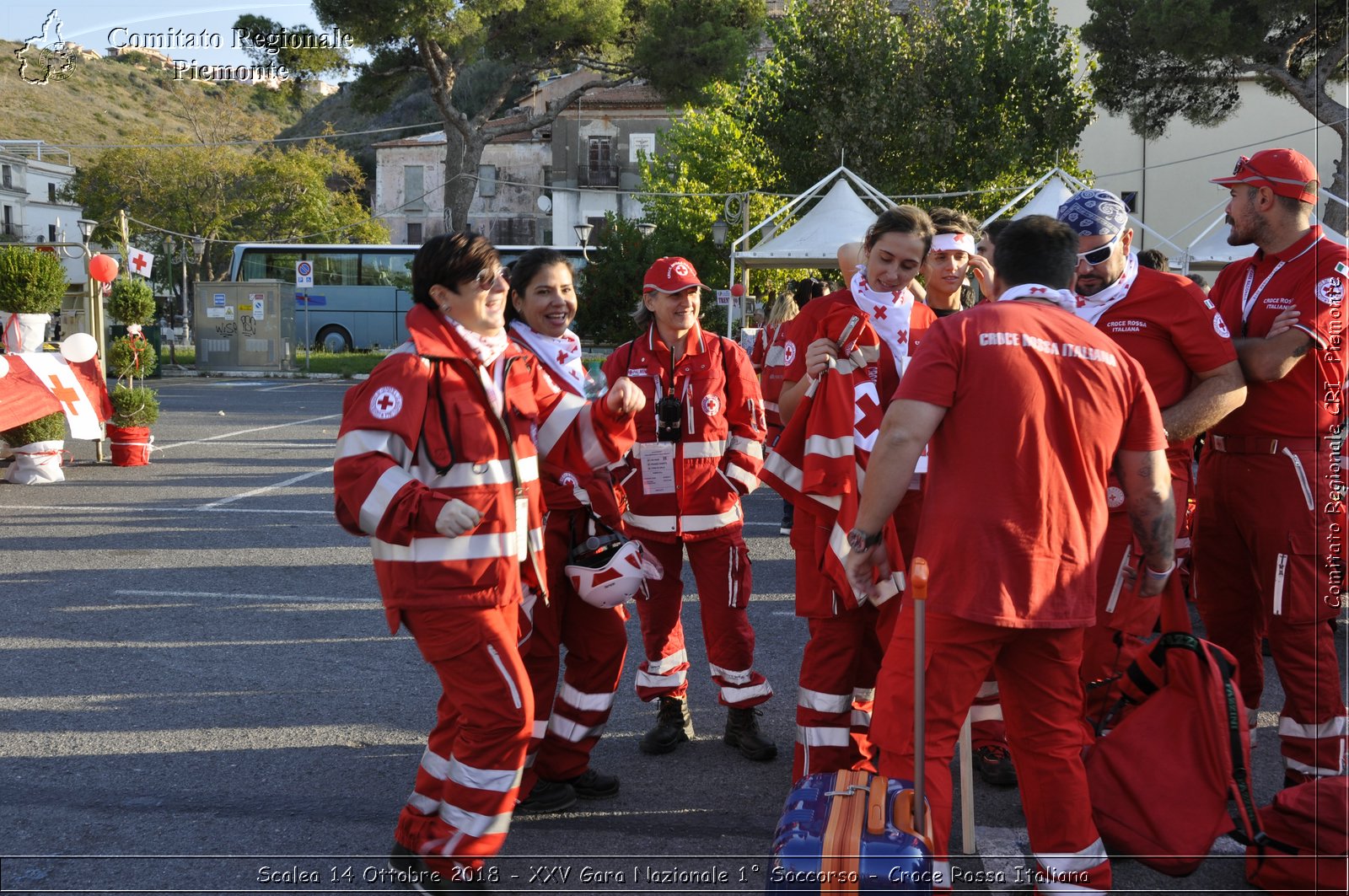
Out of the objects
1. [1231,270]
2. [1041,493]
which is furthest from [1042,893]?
[1231,270]

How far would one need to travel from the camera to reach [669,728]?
477cm

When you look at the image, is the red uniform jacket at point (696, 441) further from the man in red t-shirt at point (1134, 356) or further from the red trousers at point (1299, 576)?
the red trousers at point (1299, 576)

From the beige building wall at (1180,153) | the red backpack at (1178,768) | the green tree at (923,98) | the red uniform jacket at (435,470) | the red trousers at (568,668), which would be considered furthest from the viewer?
the beige building wall at (1180,153)

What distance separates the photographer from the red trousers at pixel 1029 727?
309 cm

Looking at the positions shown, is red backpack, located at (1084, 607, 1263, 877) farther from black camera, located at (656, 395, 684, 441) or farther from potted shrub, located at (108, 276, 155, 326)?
potted shrub, located at (108, 276, 155, 326)

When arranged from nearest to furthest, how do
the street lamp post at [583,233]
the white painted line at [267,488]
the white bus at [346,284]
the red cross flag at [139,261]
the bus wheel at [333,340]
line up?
1. the white painted line at [267,488]
2. the street lamp post at [583,233]
3. the red cross flag at [139,261]
4. the white bus at [346,284]
5. the bus wheel at [333,340]

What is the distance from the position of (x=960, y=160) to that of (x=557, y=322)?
2479cm

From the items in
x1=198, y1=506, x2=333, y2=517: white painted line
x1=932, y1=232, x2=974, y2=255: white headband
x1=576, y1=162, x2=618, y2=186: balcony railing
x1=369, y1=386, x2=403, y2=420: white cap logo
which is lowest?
x1=198, y1=506, x2=333, y2=517: white painted line

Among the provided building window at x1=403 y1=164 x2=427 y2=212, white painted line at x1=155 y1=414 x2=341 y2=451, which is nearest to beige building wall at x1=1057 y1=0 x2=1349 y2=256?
white painted line at x1=155 y1=414 x2=341 y2=451

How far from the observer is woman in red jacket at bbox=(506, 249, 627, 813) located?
4.12 metres

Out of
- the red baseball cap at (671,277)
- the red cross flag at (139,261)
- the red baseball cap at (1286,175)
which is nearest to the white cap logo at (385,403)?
the red baseball cap at (671,277)

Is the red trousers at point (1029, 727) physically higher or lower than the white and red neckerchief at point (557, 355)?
lower

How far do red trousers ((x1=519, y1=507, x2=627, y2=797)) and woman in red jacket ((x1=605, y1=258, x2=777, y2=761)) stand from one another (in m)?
0.47

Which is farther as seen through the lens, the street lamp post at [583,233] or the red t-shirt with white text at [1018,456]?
the street lamp post at [583,233]
